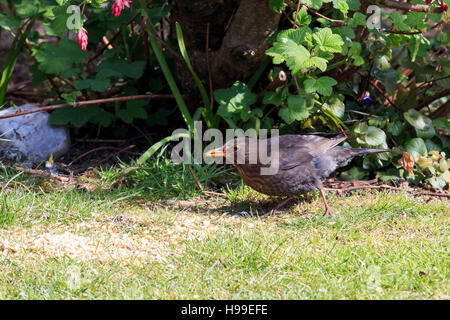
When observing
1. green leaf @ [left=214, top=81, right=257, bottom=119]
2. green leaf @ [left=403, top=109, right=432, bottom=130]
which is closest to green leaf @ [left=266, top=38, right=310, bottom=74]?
green leaf @ [left=214, top=81, right=257, bottom=119]

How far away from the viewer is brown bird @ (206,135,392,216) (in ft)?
14.2

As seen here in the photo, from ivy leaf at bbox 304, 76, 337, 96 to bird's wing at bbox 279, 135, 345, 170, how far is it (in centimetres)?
44

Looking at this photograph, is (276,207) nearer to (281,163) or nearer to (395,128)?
(281,163)

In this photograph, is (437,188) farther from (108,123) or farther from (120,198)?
(108,123)

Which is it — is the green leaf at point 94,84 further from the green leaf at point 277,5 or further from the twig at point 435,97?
the twig at point 435,97

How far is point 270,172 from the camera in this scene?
14.2 ft

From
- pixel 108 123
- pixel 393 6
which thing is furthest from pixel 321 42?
pixel 108 123

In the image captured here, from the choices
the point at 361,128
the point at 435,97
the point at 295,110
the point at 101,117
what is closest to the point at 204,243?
the point at 295,110

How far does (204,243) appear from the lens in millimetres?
3525

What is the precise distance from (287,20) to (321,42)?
965 mm

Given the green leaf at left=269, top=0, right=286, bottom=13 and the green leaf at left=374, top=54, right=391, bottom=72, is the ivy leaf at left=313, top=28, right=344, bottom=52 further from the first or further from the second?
the green leaf at left=374, top=54, right=391, bottom=72

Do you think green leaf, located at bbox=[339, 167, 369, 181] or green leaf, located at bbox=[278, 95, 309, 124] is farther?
green leaf, located at bbox=[339, 167, 369, 181]

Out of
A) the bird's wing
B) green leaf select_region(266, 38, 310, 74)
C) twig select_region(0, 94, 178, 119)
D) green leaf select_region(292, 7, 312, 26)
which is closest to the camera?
green leaf select_region(266, 38, 310, 74)

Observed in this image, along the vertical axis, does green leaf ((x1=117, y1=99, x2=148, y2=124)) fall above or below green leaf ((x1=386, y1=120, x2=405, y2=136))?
below
